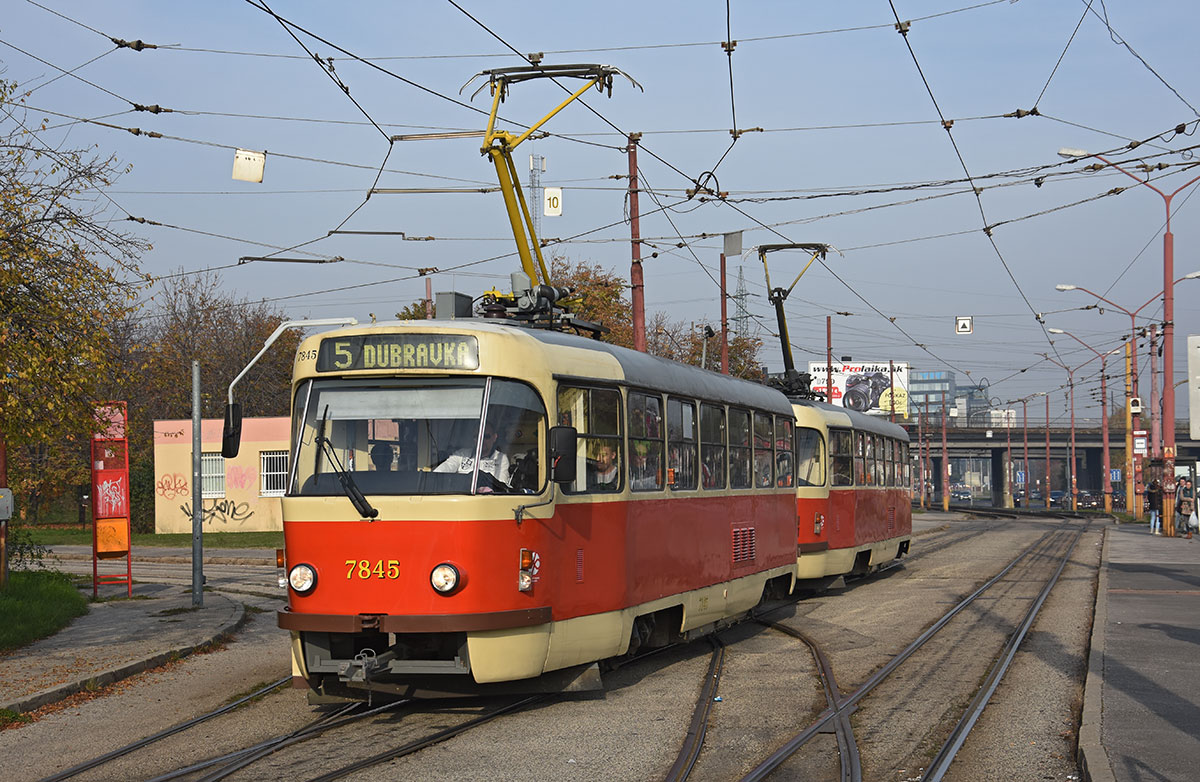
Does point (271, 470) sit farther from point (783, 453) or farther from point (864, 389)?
point (864, 389)

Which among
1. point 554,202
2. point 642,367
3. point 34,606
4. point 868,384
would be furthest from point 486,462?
point 868,384

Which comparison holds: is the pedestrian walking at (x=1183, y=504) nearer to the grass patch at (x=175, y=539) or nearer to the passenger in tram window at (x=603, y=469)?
the grass patch at (x=175, y=539)

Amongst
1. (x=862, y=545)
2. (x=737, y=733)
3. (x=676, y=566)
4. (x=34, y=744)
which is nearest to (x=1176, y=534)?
(x=862, y=545)

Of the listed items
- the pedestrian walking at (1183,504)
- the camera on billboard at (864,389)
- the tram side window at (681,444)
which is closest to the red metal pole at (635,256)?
the tram side window at (681,444)

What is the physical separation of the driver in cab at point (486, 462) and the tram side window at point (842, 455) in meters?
11.1

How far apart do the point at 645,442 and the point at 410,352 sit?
2770mm

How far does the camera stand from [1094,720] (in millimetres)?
8898

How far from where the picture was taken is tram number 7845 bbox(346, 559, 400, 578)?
9164 mm

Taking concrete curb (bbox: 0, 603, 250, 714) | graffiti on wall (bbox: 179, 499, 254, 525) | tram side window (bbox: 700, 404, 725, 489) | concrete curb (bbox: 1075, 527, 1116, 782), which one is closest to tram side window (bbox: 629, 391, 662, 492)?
tram side window (bbox: 700, 404, 725, 489)

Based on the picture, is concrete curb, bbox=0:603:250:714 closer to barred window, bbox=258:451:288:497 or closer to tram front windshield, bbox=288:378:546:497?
tram front windshield, bbox=288:378:546:497

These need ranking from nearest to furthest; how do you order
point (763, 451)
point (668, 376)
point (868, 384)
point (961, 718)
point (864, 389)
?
1. point (961, 718)
2. point (668, 376)
3. point (763, 451)
4. point (864, 389)
5. point (868, 384)

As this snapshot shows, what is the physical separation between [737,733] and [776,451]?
7.46m

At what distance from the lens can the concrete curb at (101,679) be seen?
10469 millimetres

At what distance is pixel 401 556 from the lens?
915 centimetres
